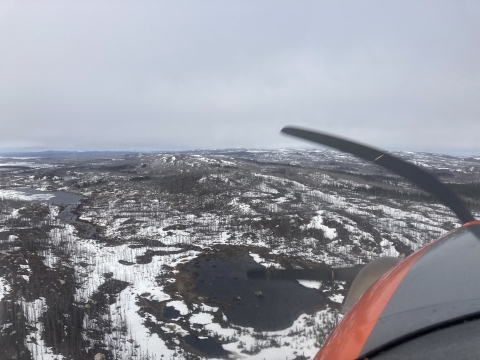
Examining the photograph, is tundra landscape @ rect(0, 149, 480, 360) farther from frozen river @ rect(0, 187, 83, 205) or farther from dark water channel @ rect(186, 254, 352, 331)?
frozen river @ rect(0, 187, 83, 205)

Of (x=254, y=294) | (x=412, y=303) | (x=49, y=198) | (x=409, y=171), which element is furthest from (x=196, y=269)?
(x=49, y=198)

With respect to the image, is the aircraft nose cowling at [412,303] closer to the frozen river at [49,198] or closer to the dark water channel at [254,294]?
the dark water channel at [254,294]

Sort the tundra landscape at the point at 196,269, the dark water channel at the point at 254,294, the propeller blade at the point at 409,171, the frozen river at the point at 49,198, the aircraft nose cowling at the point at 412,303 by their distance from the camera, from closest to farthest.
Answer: the aircraft nose cowling at the point at 412,303
the propeller blade at the point at 409,171
the tundra landscape at the point at 196,269
the dark water channel at the point at 254,294
the frozen river at the point at 49,198

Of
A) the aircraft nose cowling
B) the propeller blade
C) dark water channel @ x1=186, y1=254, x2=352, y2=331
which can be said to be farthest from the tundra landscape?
the aircraft nose cowling

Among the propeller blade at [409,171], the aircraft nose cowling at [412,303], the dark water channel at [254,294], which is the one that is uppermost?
the propeller blade at [409,171]

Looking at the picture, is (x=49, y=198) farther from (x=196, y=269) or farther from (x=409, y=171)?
(x=409, y=171)

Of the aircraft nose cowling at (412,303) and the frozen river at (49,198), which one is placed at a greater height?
the aircraft nose cowling at (412,303)

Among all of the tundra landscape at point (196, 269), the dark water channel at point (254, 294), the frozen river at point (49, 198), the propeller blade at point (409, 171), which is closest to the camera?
the propeller blade at point (409, 171)

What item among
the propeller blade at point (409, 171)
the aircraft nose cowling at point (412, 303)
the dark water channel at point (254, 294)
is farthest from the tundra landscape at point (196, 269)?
the aircraft nose cowling at point (412, 303)
